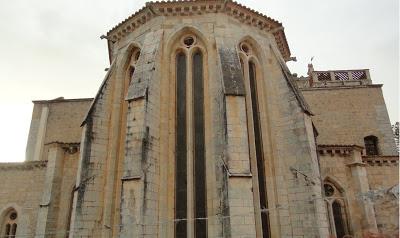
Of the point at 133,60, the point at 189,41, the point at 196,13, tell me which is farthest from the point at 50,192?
the point at 196,13

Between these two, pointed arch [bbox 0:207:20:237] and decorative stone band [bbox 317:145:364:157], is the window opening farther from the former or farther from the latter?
pointed arch [bbox 0:207:20:237]

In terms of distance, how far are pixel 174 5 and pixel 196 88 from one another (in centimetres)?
319

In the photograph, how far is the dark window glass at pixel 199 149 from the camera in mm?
10438

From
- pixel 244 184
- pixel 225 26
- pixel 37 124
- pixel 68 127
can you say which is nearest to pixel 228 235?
pixel 244 184

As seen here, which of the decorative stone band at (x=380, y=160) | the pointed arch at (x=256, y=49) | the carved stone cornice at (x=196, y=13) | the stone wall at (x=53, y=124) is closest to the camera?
the carved stone cornice at (x=196, y=13)

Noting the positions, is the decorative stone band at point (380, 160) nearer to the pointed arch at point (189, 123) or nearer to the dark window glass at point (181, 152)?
the pointed arch at point (189, 123)

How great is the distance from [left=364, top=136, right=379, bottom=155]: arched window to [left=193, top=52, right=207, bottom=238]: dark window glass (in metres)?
11.6

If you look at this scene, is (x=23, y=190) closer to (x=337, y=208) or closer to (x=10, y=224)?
(x=10, y=224)

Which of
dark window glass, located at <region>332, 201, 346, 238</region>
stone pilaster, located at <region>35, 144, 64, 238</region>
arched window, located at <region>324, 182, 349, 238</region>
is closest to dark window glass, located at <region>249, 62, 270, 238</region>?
arched window, located at <region>324, 182, 349, 238</region>

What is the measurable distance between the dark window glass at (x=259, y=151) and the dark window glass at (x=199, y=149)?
1855 mm

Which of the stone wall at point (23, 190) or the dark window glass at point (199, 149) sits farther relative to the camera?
the stone wall at point (23, 190)

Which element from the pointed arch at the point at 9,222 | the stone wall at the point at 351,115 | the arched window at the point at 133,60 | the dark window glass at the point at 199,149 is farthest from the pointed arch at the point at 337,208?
the pointed arch at the point at 9,222

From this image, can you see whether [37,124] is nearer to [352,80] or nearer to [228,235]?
[228,235]

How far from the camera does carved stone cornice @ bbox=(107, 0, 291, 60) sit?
41.5 ft
